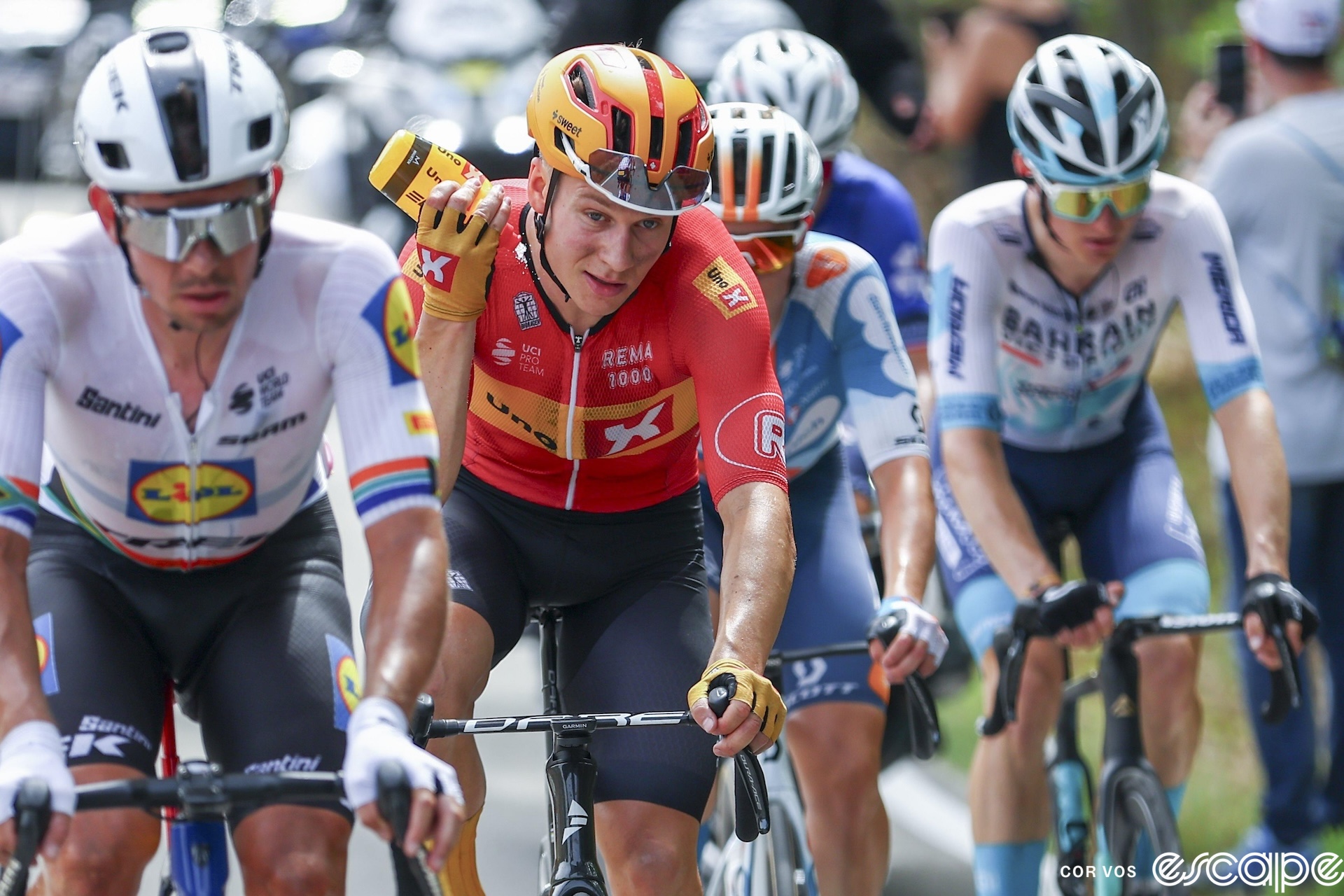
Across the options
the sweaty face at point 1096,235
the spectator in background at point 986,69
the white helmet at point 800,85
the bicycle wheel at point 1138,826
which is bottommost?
the bicycle wheel at point 1138,826

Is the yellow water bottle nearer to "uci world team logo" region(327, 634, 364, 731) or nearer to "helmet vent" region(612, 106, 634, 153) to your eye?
"helmet vent" region(612, 106, 634, 153)

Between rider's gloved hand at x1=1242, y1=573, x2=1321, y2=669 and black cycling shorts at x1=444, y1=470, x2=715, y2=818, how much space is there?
1458 mm

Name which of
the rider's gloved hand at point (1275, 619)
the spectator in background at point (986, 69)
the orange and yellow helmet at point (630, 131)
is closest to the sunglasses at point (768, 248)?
the orange and yellow helmet at point (630, 131)

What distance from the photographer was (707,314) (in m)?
4.40

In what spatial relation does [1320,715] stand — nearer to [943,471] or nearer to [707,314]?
[943,471]

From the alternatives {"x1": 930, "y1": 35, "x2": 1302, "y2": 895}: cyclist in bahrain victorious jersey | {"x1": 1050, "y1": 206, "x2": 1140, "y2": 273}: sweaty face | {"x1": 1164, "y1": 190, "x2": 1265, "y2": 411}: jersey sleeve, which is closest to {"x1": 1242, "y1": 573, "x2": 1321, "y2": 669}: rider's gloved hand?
{"x1": 930, "y1": 35, "x2": 1302, "y2": 895}: cyclist in bahrain victorious jersey

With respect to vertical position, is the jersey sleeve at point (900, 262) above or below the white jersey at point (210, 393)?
above

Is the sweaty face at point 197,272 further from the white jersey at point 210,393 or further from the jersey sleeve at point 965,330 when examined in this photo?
the jersey sleeve at point 965,330

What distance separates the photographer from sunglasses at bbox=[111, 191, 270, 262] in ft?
11.4

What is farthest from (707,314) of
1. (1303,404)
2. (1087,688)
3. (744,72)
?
(1303,404)

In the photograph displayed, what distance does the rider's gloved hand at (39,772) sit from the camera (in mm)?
3174

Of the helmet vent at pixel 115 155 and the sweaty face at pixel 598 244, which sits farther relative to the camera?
the sweaty face at pixel 598 244

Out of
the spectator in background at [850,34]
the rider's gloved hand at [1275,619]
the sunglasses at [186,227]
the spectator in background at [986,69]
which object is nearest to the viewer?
the sunglasses at [186,227]

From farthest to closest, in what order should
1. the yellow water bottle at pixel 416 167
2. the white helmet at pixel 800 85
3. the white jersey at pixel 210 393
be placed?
the white helmet at pixel 800 85 < the yellow water bottle at pixel 416 167 < the white jersey at pixel 210 393
